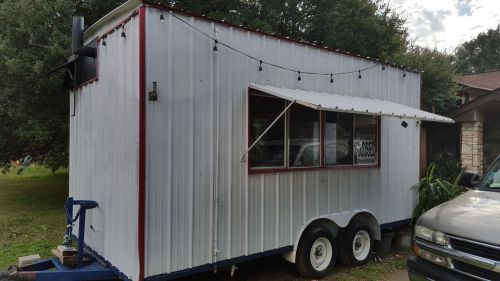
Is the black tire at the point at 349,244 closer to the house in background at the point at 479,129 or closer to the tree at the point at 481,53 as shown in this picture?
the house in background at the point at 479,129

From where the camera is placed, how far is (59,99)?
372 inches

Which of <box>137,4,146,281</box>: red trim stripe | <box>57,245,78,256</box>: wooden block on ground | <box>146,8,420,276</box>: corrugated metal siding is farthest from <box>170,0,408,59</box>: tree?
<box>57,245,78,256</box>: wooden block on ground

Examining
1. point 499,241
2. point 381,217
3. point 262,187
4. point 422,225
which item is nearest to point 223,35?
point 262,187

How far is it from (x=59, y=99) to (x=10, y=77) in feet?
3.64

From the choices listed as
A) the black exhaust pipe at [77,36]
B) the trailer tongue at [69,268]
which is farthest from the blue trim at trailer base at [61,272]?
the black exhaust pipe at [77,36]

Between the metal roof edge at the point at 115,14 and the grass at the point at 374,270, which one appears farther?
the grass at the point at 374,270

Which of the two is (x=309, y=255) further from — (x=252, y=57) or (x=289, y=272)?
(x=252, y=57)

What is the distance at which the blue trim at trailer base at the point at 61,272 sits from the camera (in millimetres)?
3949

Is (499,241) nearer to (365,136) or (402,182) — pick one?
(365,136)

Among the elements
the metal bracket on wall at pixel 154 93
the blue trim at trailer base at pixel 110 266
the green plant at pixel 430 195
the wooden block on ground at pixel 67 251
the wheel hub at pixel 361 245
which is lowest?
the wheel hub at pixel 361 245

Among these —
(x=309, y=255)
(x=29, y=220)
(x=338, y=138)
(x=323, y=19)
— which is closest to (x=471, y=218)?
(x=309, y=255)

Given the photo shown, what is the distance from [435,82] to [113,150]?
14.6 meters

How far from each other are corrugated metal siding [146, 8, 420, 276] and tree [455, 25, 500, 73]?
45389mm

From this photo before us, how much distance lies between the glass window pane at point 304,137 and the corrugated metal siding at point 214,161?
0.19 metres
